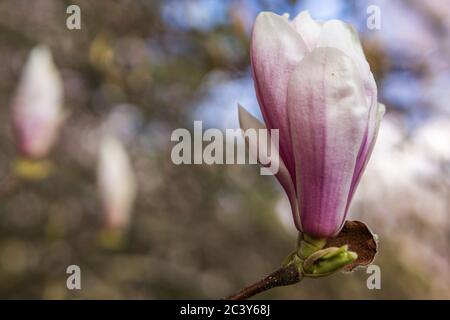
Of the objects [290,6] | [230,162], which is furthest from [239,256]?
[290,6]

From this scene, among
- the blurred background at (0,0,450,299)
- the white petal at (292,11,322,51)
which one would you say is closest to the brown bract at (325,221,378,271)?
the white petal at (292,11,322,51)

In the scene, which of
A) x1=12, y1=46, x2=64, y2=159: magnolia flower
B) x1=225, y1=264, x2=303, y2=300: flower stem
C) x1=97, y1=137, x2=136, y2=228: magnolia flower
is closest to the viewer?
x1=225, y1=264, x2=303, y2=300: flower stem

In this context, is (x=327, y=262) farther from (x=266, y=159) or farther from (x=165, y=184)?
(x=165, y=184)

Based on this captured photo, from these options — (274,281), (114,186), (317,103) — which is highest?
(114,186)

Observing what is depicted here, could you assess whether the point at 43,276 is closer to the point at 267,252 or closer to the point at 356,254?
the point at 267,252

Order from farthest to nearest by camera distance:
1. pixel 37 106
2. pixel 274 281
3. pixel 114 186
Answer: pixel 114 186, pixel 37 106, pixel 274 281

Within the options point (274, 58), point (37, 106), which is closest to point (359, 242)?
point (274, 58)

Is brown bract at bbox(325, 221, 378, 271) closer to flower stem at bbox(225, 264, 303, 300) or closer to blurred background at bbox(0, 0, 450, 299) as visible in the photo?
flower stem at bbox(225, 264, 303, 300)
